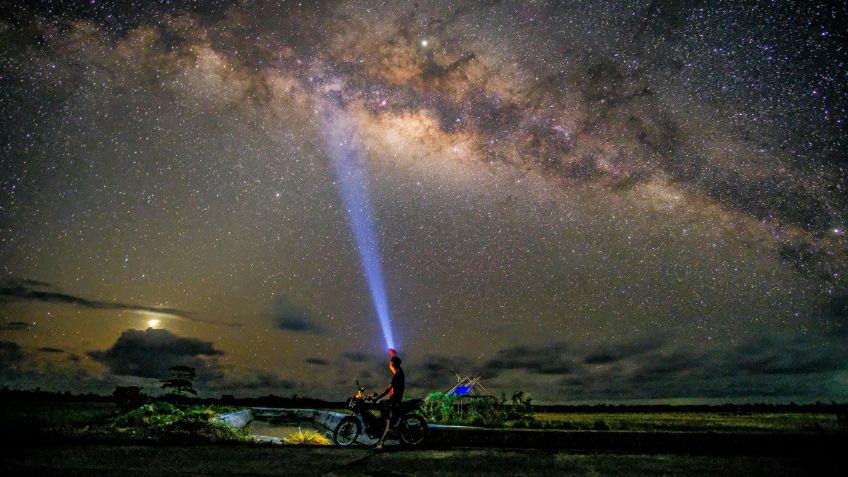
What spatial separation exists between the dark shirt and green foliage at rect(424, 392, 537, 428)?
10.7m

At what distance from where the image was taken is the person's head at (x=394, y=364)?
10719mm

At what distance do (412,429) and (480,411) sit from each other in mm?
13217

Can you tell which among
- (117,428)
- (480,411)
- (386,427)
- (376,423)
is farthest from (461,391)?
(386,427)

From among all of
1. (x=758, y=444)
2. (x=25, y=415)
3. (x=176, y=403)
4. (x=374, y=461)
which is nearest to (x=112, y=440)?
(x=25, y=415)

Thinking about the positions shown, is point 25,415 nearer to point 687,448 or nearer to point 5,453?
point 5,453

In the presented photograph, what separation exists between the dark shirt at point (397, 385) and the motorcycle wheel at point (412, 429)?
0.64 metres

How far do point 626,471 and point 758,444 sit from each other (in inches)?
166

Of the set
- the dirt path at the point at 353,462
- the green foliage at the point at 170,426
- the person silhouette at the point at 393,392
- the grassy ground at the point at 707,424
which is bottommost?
the grassy ground at the point at 707,424

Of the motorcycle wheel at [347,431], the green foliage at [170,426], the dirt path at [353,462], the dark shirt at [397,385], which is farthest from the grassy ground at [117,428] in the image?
the dark shirt at [397,385]

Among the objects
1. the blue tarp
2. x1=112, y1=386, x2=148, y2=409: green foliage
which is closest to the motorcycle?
x1=112, y1=386, x2=148, y2=409: green foliage

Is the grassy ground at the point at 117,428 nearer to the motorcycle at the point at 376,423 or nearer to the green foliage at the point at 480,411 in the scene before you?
the motorcycle at the point at 376,423

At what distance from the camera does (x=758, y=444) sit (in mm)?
9594

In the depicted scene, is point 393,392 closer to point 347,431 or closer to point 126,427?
point 347,431

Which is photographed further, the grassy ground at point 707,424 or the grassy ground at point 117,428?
the grassy ground at point 707,424
